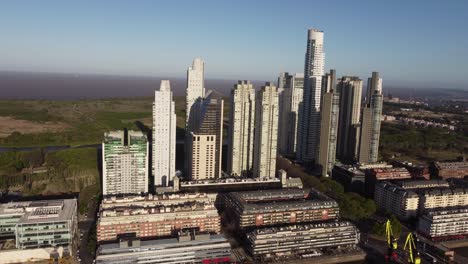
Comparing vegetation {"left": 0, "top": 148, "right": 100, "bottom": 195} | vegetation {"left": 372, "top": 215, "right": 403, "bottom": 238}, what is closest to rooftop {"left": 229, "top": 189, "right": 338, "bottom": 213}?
vegetation {"left": 372, "top": 215, "right": 403, "bottom": 238}

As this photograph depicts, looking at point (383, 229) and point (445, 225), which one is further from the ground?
point (445, 225)

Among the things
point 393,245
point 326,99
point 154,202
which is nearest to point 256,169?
point 326,99

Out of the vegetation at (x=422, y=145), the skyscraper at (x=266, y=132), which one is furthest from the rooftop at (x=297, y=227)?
the vegetation at (x=422, y=145)

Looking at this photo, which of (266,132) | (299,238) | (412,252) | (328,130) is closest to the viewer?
(299,238)

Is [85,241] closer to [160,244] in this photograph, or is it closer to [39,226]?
[39,226]

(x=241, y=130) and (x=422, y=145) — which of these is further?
(x=422, y=145)

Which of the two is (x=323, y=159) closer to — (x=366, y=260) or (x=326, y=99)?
(x=326, y=99)

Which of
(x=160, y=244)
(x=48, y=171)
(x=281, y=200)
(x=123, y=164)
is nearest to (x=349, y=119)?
(x=281, y=200)
